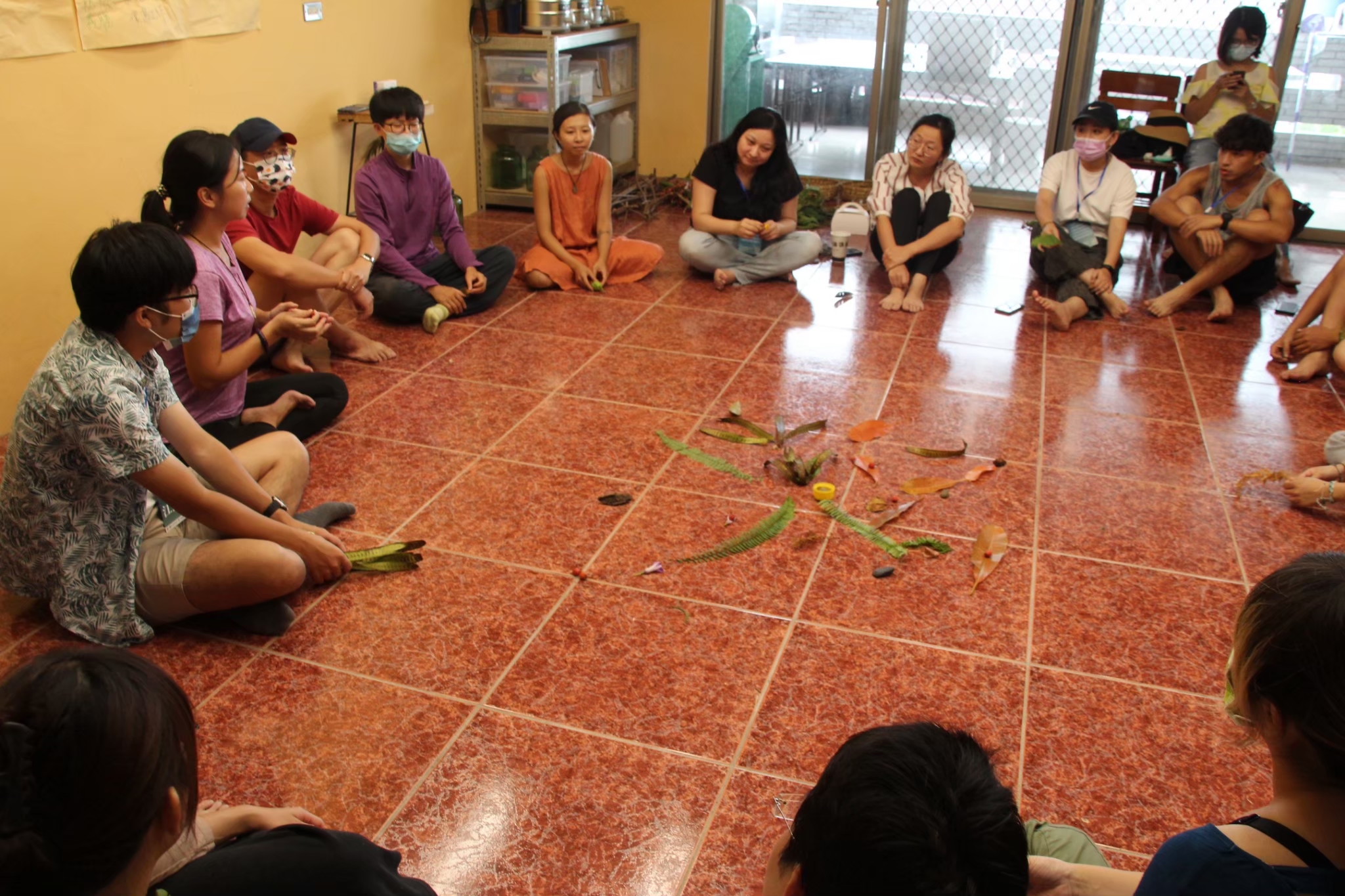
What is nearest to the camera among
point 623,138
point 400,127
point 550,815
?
point 550,815

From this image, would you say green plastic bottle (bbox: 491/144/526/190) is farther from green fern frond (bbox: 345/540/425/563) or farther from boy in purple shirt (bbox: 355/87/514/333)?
green fern frond (bbox: 345/540/425/563)

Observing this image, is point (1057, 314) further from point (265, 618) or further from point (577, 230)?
point (265, 618)

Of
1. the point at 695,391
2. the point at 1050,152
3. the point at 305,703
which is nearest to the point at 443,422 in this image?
the point at 695,391

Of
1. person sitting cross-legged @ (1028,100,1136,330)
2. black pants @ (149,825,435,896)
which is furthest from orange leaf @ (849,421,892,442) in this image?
black pants @ (149,825,435,896)

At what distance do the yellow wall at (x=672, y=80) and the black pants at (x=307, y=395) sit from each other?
147 inches

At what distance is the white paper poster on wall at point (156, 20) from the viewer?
134 inches

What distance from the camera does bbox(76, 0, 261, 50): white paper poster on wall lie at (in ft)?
11.2

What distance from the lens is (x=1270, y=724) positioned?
1.11 meters

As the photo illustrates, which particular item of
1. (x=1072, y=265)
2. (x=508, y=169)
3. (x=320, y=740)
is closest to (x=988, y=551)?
(x=320, y=740)

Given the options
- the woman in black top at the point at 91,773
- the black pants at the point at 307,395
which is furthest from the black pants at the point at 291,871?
the black pants at the point at 307,395

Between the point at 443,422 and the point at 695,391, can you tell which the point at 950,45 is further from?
the point at 443,422

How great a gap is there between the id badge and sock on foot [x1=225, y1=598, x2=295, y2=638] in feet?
0.77

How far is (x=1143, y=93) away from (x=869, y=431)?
3.40m

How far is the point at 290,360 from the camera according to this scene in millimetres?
3637
